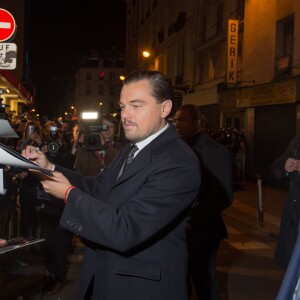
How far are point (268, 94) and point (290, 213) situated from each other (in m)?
12.7

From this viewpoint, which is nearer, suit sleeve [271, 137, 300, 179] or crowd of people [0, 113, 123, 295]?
suit sleeve [271, 137, 300, 179]

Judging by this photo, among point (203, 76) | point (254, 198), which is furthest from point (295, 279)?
point (203, 76)

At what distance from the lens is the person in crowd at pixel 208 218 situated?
162 inches

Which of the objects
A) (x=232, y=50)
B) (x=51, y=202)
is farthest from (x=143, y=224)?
(x=232, y=50)

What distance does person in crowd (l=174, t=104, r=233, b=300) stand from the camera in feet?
13.5

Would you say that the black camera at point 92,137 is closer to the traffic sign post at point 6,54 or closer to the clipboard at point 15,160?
the clipboard at point 15,160

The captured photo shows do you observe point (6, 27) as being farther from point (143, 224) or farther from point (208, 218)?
point (143, 224)

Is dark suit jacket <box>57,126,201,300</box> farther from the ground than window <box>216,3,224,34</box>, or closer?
closer

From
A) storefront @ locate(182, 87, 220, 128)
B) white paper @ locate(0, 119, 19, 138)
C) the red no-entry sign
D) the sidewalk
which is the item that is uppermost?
the red no-entry sign

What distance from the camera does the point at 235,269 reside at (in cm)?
651

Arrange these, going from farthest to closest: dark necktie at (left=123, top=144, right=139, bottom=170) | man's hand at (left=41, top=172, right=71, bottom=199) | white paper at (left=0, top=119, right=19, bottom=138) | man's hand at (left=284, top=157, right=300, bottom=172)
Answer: man's hand at (left=284, top=157, right=300, bottom=172), white paper at (left=0, top=119, right=19, bottom=138), dark necktie at (left=123, top=144, right=139, bottom=170), man's hand at (left=41, top=172, right=71, bottom=199)

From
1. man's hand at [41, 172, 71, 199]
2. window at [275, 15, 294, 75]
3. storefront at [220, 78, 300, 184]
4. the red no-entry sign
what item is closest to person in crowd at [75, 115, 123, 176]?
man's hand at [41, 172, 71, 199]

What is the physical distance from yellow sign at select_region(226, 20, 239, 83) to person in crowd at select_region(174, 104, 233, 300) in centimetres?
1557

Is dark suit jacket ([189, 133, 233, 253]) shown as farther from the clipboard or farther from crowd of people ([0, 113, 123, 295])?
the clipboard
